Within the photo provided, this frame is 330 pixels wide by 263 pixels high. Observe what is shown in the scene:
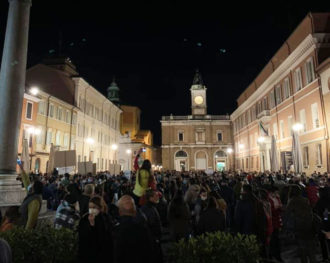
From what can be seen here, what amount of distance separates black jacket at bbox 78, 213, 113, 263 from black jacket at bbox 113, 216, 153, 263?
0.76 metres

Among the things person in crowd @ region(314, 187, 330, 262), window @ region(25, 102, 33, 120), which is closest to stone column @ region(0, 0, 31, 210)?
person in crowd @ region(314, 187, 330, 262)

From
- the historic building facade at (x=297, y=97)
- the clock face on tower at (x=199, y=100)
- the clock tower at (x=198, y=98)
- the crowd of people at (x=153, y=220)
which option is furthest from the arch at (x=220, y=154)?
the crowd of people at (x=153, y=220)

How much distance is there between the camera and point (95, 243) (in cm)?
392

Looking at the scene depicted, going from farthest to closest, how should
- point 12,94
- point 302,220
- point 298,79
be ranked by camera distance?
1. point 298,79
2. point 12,94
3. point 302,220

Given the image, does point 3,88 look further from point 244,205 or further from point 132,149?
point 132,149

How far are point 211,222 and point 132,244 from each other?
96.3 inches

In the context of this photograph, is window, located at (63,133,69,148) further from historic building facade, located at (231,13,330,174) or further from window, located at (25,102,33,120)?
historic building facade, located at (231,13,330,174)

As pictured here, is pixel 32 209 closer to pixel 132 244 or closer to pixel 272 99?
pixel 132 244

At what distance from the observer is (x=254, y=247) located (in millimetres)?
3967

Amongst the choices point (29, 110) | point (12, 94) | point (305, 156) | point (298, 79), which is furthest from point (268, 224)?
point (29, 110)

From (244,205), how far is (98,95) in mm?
41692

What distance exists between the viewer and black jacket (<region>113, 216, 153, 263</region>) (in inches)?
126

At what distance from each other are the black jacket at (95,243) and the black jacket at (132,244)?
763mm

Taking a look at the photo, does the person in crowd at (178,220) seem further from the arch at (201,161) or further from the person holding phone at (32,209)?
the arch at (201,161)
